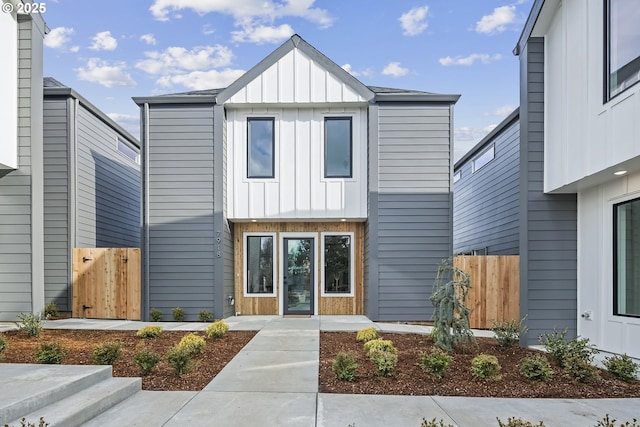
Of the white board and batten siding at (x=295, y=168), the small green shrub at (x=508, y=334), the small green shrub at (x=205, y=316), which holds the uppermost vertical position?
the white board and batten siding at (x=295, y=168)

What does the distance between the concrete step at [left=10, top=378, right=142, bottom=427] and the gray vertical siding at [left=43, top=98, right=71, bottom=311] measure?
6.80 metres

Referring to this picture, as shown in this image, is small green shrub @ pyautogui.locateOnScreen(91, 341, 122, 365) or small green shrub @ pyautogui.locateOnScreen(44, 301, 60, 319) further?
small green shrub @ pyautogui.locateOnScreen(44, 301, 60, 319)

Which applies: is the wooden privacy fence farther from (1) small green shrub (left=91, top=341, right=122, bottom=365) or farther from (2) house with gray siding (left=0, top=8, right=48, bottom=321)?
(2) house with gray siding (left=0, top=8, right=48, bottom=321)

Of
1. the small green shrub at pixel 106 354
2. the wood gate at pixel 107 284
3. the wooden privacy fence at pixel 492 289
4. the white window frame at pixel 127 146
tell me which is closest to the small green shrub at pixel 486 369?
the small green shrub at pixel 106 354

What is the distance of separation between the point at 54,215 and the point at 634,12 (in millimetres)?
11791

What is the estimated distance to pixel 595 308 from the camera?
269 inches

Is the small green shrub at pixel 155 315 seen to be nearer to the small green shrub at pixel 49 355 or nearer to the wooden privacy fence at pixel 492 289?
the small green shrub at pixel 49 355

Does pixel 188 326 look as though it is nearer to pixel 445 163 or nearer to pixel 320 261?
pixel 320 261

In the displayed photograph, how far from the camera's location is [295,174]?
1034 cm

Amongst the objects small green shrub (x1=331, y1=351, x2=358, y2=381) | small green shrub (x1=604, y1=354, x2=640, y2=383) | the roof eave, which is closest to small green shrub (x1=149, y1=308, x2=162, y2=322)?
small green shrub (x1=331, y1=351, x2=358, y2=381)

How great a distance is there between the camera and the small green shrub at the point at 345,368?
4.91m

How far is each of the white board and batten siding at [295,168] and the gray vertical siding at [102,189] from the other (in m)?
3.78

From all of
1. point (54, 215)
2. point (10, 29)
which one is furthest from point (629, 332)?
point (10, 29)

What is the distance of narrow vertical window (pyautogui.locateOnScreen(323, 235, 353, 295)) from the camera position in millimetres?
10812
